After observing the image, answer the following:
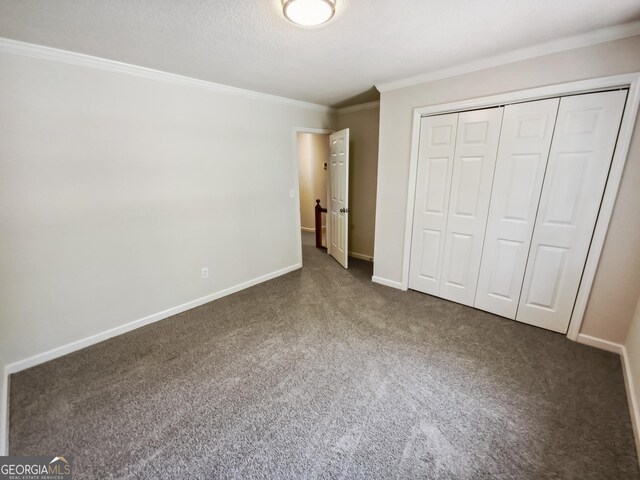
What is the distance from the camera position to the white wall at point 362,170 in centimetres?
393

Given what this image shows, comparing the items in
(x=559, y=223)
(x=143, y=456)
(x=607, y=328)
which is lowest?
(x=143, y=456)

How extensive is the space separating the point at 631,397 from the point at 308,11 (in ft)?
9.82

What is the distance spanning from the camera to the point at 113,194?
228 cm

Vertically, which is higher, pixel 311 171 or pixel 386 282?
pixel 311 171

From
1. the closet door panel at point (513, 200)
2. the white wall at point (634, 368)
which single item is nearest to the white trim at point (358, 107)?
the closet door panel at point (513, 200)

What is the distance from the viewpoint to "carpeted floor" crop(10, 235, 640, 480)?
1.37m

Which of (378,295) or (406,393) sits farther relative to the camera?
(378,295)

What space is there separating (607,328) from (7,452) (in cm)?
401

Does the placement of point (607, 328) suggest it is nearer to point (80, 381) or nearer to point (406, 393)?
point (406, 393)

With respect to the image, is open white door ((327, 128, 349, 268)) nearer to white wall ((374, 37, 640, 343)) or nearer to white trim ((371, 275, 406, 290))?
white trim ((371, 275, 406, 290))

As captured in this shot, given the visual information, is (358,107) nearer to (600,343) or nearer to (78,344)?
(600,343)

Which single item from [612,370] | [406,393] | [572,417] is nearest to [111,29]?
[406,393]

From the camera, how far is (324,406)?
1694 mm

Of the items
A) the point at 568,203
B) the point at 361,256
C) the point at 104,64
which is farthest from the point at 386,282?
the point at 104,64
